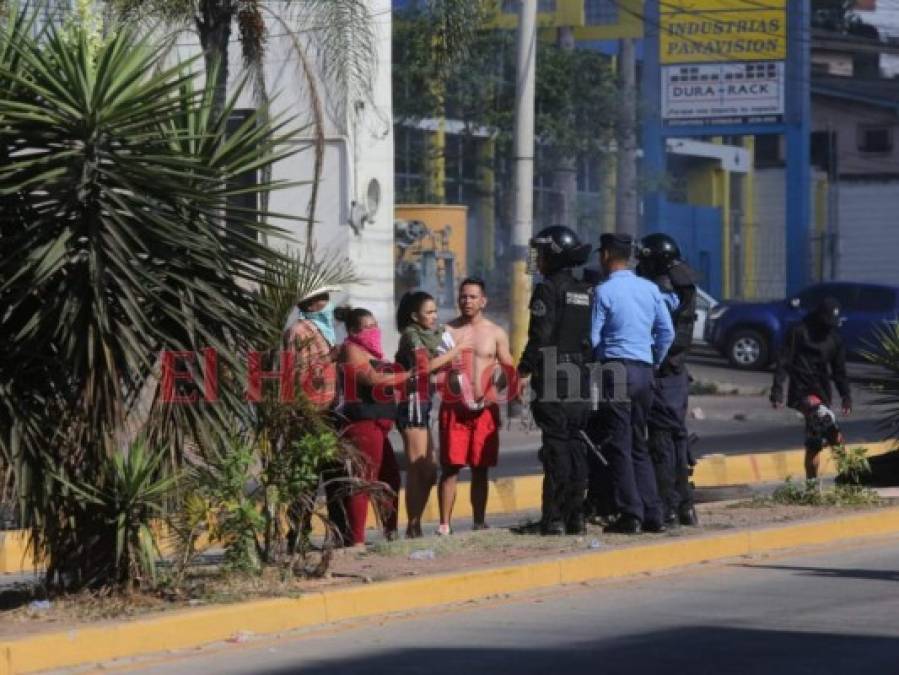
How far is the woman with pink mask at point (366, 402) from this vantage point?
1128cm

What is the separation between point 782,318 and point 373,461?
23.7m

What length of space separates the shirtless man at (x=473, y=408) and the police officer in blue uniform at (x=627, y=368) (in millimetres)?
879

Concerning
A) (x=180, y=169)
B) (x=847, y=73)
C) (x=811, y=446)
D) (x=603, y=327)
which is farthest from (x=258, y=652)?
(x=847, y=73)

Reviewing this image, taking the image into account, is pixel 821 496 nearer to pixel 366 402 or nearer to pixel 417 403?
pixel 417 403

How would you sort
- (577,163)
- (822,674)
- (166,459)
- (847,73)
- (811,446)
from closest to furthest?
(822,674)
(166,459)
(811,446)
(577,163)
(847,73)

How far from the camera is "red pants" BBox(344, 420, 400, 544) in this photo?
11.2 metres

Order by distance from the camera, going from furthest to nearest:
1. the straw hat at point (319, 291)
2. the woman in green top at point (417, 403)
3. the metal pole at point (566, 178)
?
1. the metal pole at point (566, 178)
2. the woman in green top at point (417, 403)
3. the straw hat at point (319, 291)

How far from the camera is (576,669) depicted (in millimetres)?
7660

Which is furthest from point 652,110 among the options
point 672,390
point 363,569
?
point 363,569

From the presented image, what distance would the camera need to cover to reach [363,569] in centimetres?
979

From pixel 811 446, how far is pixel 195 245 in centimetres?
804

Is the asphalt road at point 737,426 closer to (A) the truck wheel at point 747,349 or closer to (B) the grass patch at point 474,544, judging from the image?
(A) the truck wheel at point 747,349

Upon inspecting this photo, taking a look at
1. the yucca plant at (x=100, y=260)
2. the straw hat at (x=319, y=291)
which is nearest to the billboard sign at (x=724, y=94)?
the straw hat at (x=319, y=291)

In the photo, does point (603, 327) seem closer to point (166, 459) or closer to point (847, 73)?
point (166, 459)
